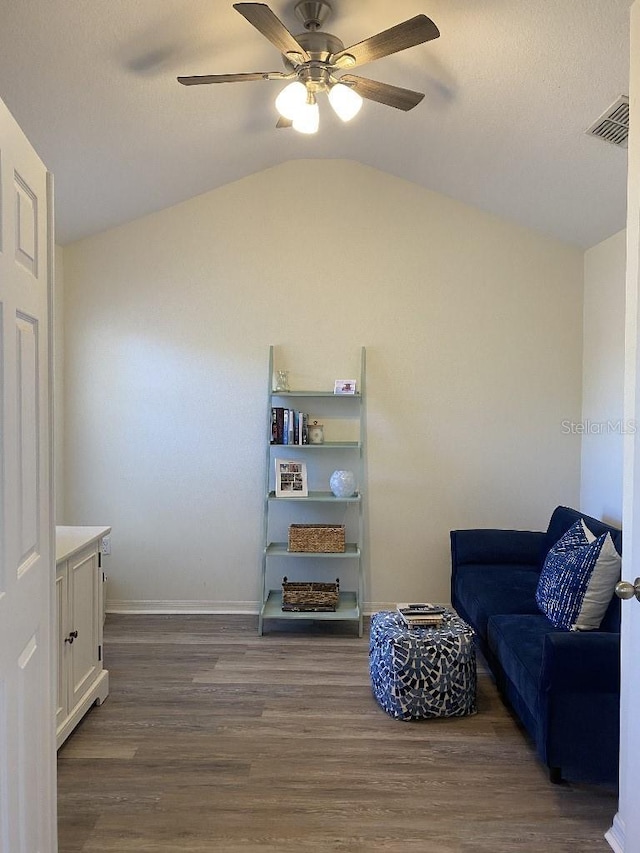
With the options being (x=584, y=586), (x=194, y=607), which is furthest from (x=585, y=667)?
(x=194, y=607)

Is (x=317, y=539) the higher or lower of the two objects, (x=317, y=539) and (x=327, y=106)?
the lower

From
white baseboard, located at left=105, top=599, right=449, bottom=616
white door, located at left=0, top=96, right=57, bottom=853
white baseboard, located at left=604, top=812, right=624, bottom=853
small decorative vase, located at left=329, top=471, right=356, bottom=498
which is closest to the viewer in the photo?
white door, located at left=0, top=96, right=57, bottom=853

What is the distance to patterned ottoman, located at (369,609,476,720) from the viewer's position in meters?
2.98

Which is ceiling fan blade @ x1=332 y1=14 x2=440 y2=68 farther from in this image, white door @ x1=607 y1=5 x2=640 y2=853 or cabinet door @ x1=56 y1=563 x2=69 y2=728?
cabinet door @ x1=56 y1=563 x2=69 y2=728

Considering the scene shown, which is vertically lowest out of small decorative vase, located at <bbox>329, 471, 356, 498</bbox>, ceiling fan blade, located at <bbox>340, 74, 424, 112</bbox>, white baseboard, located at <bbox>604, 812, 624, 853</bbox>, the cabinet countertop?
white baseboard, located at <bbox>604, 812, 624, 853</bbox>

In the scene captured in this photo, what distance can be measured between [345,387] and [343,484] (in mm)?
628

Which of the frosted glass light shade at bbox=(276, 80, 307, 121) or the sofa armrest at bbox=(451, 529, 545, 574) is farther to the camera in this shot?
the sofa armrest at bbox=(451, 529, 545, 574)

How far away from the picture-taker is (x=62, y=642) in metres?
2.70

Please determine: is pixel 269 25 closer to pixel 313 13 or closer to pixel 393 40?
pixel 393 40

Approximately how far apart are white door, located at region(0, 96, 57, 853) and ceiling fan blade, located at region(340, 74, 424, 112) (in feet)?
4.28

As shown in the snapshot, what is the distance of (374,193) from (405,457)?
176 cm

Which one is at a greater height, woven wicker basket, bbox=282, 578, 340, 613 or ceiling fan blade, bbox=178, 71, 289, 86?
ceiling fan blade, bbox=178, 71, 289, 86

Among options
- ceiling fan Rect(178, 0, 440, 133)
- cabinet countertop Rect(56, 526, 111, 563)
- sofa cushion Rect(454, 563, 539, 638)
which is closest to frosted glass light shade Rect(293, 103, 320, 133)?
ceiling fan Rect(178, 0, 440, 133)

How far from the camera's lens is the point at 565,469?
4.43 metres
